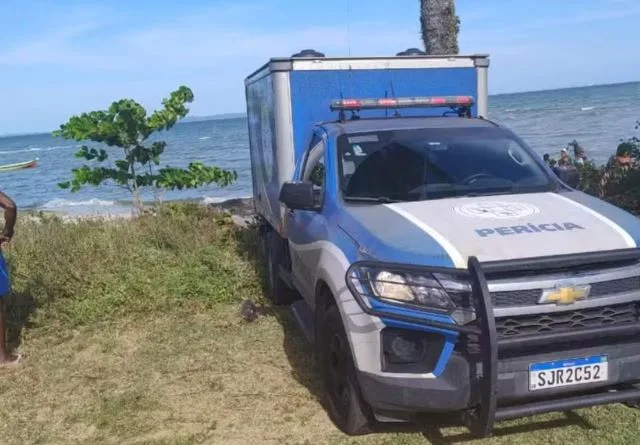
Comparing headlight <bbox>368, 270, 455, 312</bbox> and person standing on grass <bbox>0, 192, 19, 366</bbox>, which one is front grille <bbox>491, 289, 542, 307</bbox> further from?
person standing on grass <bbox>0, 192, 19, 366</bbox>

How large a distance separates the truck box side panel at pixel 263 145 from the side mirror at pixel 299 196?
207 centimetres

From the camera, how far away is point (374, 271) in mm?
3668

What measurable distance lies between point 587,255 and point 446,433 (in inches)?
56.6

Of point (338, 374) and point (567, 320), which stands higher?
point (567, 320)

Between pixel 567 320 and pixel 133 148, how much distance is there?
9031 millimetres

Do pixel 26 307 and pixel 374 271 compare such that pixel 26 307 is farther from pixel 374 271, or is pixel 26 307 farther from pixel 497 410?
pixel 497 410

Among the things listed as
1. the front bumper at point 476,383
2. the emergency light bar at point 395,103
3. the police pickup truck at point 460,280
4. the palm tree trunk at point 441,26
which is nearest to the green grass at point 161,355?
the police pickup truck at point 460,280

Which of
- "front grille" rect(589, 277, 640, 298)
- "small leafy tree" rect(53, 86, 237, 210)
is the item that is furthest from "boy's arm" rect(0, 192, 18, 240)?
"small leafy tree" rect(53, 86, 237, 210)

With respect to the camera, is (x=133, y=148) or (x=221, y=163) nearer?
(x=133, y=148)

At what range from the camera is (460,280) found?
3.52 m

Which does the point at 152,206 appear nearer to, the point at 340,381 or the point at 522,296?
the point at 340,381

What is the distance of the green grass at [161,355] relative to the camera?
442 centimetres

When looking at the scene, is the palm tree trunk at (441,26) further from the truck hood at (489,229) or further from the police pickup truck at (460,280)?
the truck hood at (489,229)

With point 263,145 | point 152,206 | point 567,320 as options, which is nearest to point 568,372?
point 567,320
